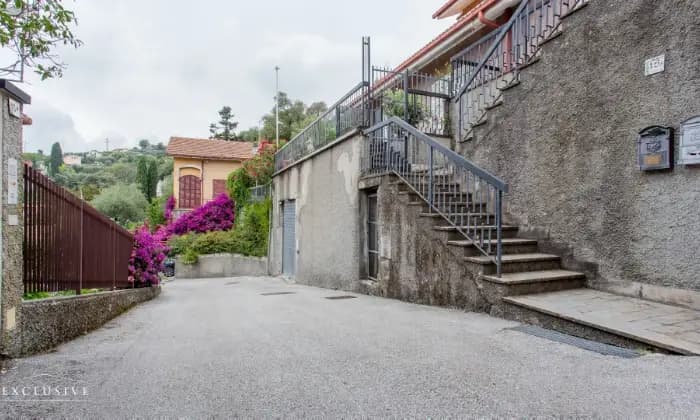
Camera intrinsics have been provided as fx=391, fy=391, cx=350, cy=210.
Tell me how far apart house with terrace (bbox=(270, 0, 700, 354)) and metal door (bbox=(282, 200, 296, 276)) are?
504cm

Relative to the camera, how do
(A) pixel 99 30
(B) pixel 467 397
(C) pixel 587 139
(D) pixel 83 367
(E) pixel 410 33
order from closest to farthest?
1. (B) pixel 467 397
2. (D) pixel 83 367
3. (C) pixel 587 139
4. (A) pixel 99 30
5. (E) pixel 410 33

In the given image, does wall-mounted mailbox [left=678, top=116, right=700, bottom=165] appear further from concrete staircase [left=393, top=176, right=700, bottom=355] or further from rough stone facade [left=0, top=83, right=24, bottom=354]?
rough stone facade [left=0, top=83, right=24, bottom=354]

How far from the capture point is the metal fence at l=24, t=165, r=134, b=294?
3.45 meters

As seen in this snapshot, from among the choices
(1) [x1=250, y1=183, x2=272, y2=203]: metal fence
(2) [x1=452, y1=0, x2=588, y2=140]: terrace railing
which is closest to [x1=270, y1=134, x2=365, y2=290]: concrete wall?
(2) [x1=452, y1=0, x2=588, y2=140]: terrace railing

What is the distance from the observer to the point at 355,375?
104 inches

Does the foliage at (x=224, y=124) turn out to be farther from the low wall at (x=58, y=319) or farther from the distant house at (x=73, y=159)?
the low wall at (x=58, y=319)

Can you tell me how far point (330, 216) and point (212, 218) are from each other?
12329 millimetres

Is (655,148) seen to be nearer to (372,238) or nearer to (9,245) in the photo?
(372,238)

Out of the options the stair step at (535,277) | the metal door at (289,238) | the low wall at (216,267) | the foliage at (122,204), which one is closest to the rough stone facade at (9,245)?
the stair step at (535,277)

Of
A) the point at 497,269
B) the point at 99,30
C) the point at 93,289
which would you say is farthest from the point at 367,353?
the point at 99,30

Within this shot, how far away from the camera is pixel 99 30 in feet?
20.4

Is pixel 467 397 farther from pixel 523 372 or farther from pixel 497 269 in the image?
pixel 497 269

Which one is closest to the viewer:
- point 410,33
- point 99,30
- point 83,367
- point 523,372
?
point 523,372

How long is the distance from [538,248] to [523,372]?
313 cm
